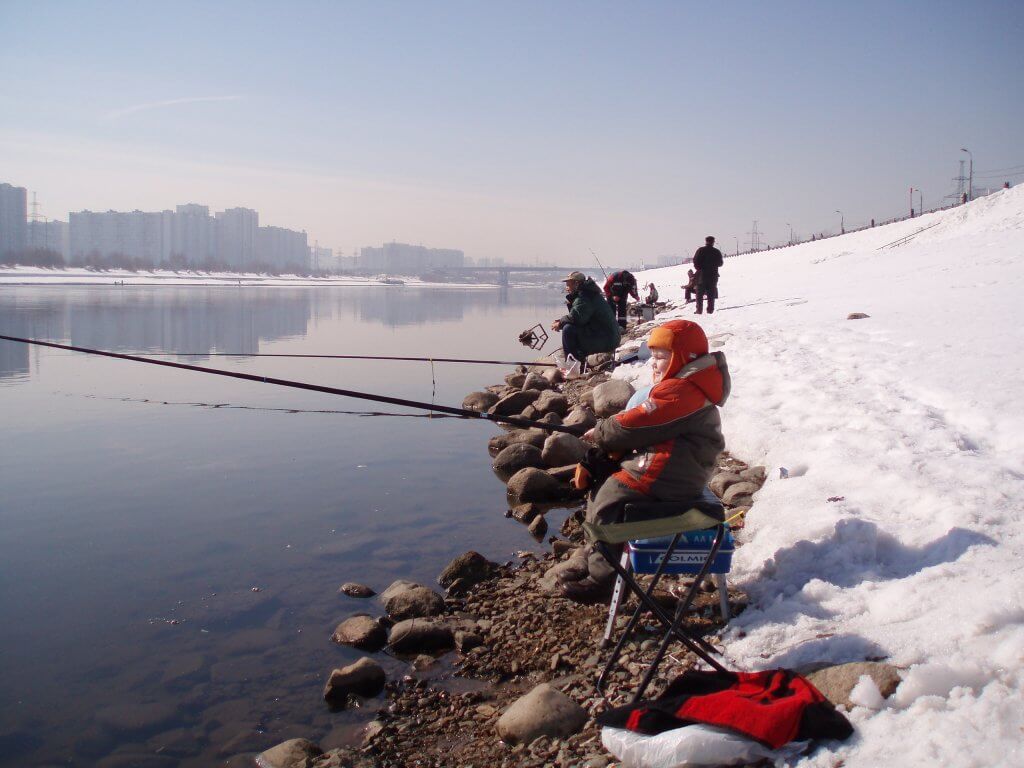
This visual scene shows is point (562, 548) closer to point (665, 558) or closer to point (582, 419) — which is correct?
point (665, 558)

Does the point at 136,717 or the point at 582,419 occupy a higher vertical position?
the point at 582,419

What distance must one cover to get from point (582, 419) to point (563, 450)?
37.4 inches

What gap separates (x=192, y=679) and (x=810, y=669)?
3.64 metres

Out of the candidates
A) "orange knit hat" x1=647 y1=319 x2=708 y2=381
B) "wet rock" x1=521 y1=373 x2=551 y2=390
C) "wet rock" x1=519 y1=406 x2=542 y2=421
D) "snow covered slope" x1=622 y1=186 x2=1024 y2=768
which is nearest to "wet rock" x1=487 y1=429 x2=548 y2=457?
"wet rock" x1=519 y1=406 x2=542 y2=421

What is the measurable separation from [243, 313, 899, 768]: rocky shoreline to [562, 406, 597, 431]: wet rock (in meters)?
2.93

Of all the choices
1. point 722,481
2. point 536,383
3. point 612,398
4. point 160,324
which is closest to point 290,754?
point 722,481

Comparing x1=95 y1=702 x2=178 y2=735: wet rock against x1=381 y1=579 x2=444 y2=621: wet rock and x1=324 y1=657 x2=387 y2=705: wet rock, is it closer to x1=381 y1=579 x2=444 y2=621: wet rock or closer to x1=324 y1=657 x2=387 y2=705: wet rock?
x1=324 y1=657 x2=387 y2=705: wet rock

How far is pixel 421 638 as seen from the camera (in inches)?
197

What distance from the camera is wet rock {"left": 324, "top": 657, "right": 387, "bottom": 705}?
4531 millimetres

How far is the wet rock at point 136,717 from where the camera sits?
4.37 meters

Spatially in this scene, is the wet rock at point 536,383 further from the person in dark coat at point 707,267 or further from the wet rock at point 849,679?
the wet rock at point 849,679

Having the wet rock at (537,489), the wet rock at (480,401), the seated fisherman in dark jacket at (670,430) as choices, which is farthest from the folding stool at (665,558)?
the wet rock at (480,401)

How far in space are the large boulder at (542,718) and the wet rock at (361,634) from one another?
5.11 ft

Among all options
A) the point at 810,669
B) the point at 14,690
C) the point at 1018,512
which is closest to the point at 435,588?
the point at 14,690
